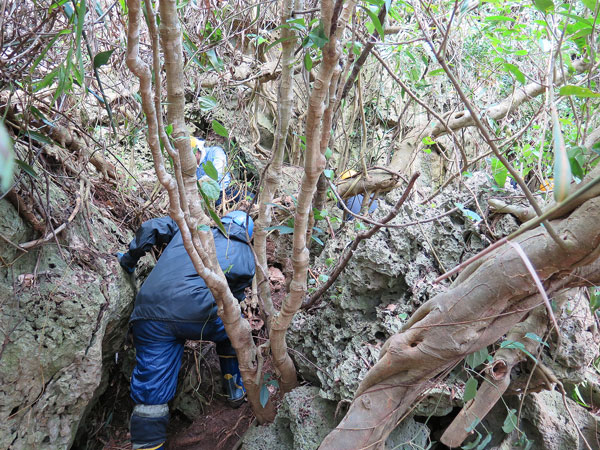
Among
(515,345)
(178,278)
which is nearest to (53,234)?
(178,278)

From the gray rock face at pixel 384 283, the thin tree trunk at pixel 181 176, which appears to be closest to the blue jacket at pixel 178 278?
the thin tree trunk at pixel 181 176

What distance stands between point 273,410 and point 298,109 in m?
3.43

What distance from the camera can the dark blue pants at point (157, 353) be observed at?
9.11 feet

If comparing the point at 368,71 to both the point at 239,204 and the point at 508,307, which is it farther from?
the point at 508,307

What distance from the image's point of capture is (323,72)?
58.6 inches

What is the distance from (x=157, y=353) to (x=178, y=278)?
0.52 m

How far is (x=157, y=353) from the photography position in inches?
110

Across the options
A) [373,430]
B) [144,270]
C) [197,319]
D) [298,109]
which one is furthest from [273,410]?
[298,109]

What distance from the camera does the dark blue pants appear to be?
278 centimetres

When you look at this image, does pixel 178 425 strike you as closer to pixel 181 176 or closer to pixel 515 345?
pixel 181 176

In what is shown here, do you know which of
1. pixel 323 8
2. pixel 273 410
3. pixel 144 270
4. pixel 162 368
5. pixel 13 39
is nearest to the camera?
pixel 323 8

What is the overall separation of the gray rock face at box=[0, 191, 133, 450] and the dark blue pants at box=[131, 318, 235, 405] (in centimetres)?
27

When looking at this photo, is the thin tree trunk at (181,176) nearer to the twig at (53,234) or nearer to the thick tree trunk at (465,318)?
the thick tree trunk at (465,318)

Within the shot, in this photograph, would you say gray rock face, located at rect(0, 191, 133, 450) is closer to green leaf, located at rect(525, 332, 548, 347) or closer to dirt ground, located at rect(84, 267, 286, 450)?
dirt ground, located at rect(84, 267, 286, 450)
